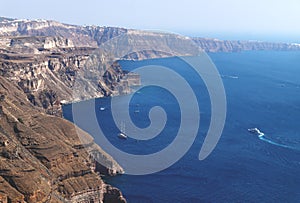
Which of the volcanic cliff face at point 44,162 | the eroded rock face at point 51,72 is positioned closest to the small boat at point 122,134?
the volcanic cliff face at point 44,162

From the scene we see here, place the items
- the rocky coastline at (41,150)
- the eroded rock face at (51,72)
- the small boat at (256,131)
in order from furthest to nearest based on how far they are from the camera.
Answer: the eroded rock face at (51,72) → the small boat at (256,131) → the rocky coastline at (41,150)

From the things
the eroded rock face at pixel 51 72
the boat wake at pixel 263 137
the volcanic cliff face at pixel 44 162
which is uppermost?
the eroded rock face at pixel 51 72

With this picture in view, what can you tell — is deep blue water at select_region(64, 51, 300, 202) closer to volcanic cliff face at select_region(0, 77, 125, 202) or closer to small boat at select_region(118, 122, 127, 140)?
small boat at select_region(118, 122, 127, 140)

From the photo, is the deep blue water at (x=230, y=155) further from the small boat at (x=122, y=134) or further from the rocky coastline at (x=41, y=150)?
the rocky coastline at (x=41, y=150)

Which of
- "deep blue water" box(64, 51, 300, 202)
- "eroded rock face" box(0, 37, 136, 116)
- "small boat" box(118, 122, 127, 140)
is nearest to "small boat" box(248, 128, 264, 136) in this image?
"deep blue water" box(64, 51, 300, 202)

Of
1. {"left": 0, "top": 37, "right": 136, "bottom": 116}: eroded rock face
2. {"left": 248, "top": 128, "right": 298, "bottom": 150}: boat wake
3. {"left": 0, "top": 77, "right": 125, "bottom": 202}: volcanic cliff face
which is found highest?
{"left": 0, "top": 37, "right": 136, "bottom": 116}: eroded rock face

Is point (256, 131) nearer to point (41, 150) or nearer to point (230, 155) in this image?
point (230, 155)

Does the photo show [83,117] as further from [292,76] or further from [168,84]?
[292,76]

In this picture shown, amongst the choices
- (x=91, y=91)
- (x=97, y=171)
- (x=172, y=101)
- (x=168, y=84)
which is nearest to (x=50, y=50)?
(x=91, y=91)
